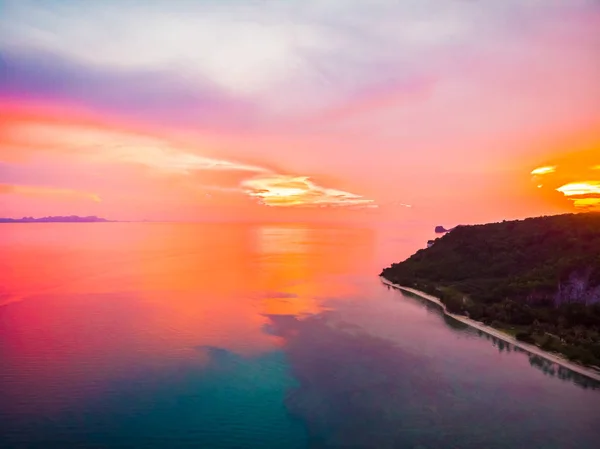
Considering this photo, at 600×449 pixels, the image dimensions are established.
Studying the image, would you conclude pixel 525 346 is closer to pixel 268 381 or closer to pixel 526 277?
pixel 526 277

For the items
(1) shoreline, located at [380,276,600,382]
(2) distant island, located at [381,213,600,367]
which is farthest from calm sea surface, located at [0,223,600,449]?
(2) distant island, located at [381,213,600,367]

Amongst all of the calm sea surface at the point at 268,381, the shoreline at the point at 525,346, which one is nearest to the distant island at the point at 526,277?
the shoreline at the point at 525,346

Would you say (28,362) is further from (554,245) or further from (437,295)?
(554,245)

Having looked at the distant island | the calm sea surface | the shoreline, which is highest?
the distant island

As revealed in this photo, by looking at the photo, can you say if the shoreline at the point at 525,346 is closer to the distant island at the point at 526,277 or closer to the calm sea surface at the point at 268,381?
the distant island at the point at 526,277

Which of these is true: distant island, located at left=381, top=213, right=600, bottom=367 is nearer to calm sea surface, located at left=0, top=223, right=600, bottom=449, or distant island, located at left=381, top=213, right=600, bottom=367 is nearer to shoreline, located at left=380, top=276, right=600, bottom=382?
shoreline, located at left=380, top=276, right=600, bottom=382

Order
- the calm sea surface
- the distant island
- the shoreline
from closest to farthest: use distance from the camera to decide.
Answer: the calm sea surface
the shoreline
the distant island
